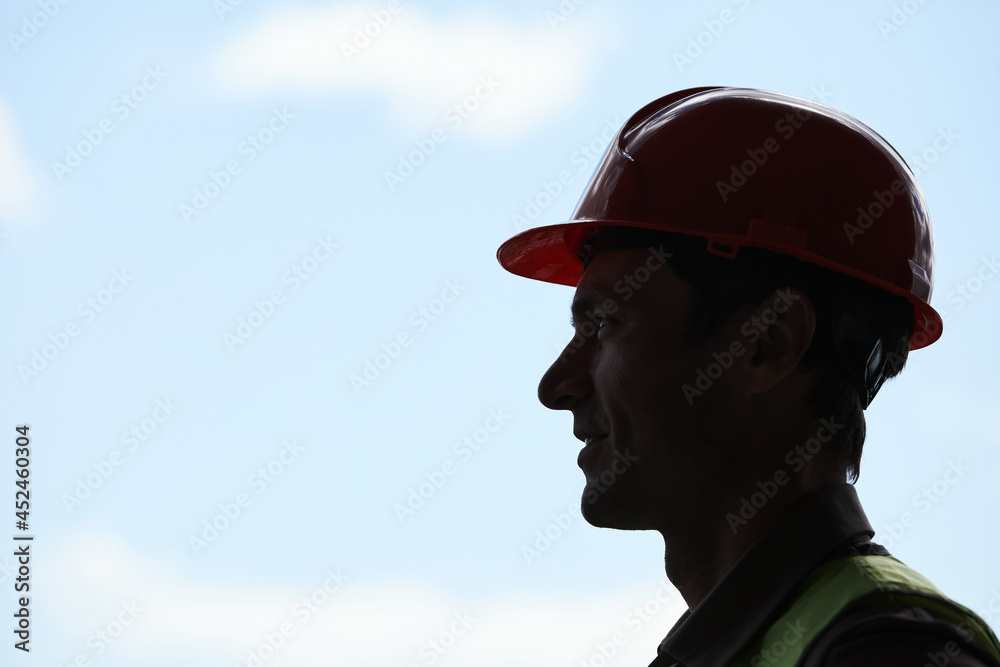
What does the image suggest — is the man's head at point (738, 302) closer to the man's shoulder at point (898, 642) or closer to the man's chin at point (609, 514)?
the man's chin at point (609, 514)

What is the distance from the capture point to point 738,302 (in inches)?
98.9

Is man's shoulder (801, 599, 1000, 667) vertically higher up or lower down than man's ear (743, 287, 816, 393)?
lower down

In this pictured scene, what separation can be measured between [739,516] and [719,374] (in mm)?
347

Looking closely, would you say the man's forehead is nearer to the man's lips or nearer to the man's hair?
the man's hair

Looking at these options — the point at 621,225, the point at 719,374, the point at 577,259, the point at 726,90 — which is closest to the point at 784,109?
the point at 726,90

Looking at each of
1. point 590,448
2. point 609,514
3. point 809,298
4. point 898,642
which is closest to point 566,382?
point 590,448

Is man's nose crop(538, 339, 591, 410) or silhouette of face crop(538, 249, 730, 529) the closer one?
silhouette of face crop(538, 249, 730, 529)

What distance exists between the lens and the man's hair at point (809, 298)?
8.13 feet

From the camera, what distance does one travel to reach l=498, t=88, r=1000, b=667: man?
2.38 m

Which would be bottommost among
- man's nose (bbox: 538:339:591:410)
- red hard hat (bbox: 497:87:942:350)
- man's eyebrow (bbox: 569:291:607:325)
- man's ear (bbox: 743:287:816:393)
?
man's nose (bbox: 538:339:591:410)

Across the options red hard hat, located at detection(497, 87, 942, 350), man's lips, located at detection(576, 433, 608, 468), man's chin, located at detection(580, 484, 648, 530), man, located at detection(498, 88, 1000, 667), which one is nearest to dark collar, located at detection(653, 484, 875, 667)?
man, located at detection(498, 88, 1000, 667)

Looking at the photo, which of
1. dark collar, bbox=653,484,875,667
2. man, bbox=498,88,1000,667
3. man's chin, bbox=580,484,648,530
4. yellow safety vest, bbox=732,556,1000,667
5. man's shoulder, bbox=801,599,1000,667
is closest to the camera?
man's shoulder, bbox=801,599,1000,667

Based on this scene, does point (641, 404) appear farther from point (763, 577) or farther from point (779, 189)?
point (779, 189)

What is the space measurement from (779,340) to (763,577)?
58 cm
